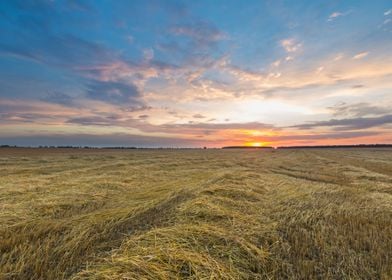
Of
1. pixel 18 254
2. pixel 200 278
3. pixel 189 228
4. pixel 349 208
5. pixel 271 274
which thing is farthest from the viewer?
pixel 349 208

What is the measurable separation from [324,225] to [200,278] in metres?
3.91

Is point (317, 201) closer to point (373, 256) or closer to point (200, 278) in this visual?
point (373, 256)

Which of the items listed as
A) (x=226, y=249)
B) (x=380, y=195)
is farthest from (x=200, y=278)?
(x=380, y=195)

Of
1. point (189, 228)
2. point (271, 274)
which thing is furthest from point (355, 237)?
point (189, 228)

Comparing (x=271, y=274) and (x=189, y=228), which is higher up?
(x=189, y=228)

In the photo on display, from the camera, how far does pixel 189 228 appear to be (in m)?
5.36

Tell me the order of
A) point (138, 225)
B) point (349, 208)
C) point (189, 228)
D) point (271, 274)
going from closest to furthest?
point (271, 274), point (189, 228), point (138, 225), point (349, 208)

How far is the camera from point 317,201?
8.49 m

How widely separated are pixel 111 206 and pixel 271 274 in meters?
5.39

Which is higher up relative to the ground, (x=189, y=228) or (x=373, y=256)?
(x=189, y=228)

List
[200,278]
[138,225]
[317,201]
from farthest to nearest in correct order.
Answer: [317,201] < [138,225] < [200,278]

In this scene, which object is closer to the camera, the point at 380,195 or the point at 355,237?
the point at 355,237

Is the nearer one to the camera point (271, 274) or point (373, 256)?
point (271, 274)

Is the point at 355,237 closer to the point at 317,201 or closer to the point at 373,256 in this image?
the point at 373,256
